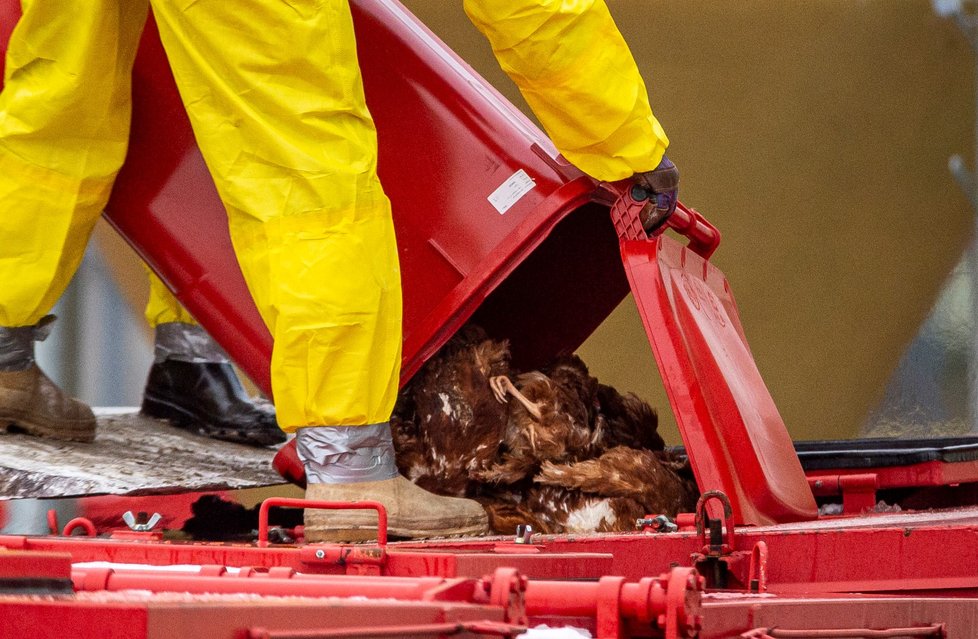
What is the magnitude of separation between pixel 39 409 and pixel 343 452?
74cm

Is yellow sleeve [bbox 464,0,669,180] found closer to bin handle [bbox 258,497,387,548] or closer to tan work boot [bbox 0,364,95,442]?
bin handle [bbox 258,497,387,548]

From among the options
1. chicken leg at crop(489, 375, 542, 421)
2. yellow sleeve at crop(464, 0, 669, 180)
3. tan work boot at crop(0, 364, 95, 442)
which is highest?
yellow sleeve at crop(464, 0, 669, 180)

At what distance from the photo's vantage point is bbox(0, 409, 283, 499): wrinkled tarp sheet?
6.95 ft

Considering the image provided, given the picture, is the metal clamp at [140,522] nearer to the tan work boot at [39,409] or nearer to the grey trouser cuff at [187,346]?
the tan work boot at [39,409]

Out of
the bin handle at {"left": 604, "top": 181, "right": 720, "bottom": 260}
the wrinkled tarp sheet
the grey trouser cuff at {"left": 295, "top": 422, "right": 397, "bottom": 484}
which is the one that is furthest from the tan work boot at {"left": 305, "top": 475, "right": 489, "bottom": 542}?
the bin handle at {"left": 604, "top": 181, "right": 720, "bottom": 260}

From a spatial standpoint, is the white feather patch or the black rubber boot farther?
the black rubber boot

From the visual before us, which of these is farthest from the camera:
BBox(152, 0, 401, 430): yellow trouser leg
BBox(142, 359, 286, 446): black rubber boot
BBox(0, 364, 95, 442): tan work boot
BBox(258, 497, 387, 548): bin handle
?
BBox(142, 359, 286, 446): black rubber boot

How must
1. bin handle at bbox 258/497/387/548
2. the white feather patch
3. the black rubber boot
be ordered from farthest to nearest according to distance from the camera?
the black rubber boot
the white feather patch
bin handle at bbox 258/497/387/548

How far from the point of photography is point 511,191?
234 centimetres

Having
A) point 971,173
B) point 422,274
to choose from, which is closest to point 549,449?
point 422,274

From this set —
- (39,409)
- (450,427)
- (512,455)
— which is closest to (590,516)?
(512,455)

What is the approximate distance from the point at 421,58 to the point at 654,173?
520 millimetres

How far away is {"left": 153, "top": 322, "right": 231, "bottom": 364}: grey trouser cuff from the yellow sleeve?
131 cm

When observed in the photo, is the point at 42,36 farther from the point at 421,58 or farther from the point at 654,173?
the point at 654,173
